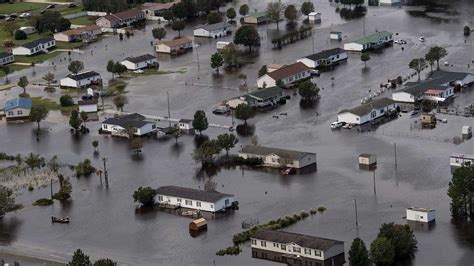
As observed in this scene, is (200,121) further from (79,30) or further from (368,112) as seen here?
(79,30)

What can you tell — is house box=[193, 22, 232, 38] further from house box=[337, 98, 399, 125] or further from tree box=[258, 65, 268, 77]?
house box=[337, 98, 399, 125]

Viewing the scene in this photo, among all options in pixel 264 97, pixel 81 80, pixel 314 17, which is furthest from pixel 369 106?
pixel 314 17

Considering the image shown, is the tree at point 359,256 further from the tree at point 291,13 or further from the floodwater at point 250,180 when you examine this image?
the tree at point 291,13

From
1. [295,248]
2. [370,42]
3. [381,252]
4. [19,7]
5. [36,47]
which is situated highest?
[381,252]

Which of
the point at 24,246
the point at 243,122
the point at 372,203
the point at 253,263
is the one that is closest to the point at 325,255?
the point at 253,263

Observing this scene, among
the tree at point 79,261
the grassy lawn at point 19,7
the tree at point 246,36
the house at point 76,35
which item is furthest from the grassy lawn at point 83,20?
the tree at point 79,261

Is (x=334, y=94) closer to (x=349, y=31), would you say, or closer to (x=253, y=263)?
(x=349, y=31)

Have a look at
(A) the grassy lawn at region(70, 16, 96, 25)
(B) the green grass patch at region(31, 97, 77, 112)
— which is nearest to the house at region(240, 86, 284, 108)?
(B) the green grass patch at region(31, 97, 77, 112)
